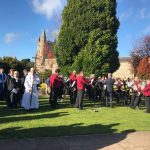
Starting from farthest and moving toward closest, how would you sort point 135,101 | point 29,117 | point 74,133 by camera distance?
point 135,101
point 29,117
point 74,133

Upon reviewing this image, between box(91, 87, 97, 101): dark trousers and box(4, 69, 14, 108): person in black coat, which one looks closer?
box(4, 69, 14, 108): person in black coat

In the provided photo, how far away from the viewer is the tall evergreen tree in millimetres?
27562

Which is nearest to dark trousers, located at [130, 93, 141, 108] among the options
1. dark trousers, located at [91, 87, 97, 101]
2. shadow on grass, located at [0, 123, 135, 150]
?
dark trousers, located at [91, 87, 97, 101]

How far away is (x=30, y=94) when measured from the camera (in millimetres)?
16250

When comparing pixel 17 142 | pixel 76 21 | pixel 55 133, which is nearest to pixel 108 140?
pixel 55 133

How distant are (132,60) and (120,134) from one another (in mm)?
71025

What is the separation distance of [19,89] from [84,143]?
886cm

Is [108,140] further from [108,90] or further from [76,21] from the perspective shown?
[76,21]

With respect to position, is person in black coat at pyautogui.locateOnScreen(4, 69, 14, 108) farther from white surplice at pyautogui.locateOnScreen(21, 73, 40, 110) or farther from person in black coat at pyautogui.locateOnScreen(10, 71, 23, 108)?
white surplice at pyautogui.locateOnScreen(21, 73, 40, 110)

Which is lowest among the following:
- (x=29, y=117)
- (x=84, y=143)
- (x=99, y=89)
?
(x=84, y=143)

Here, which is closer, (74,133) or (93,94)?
(74,133)

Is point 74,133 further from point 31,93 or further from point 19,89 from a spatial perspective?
point 19,89

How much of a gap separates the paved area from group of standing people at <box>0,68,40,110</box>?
628 centimetres

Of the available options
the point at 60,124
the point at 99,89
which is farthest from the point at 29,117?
the point at 99,89
